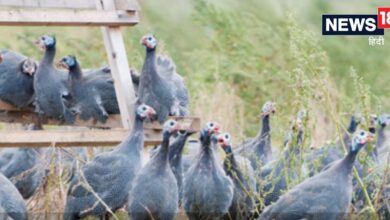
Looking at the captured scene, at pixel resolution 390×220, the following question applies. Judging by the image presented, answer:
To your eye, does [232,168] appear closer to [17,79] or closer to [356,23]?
[17,79]

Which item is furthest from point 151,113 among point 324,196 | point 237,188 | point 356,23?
point 356,23

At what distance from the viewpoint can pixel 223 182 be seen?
8.67 meters

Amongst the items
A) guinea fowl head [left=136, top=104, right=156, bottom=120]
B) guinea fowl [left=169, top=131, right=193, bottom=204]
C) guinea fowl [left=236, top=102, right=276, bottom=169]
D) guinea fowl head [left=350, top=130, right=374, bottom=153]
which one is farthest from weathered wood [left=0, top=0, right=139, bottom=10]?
guinea fowl head [left=350, top=130, right=374, bottom=153]

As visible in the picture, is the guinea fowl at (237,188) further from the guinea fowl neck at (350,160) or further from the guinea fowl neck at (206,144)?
the guinea fowl neck at (350,160)

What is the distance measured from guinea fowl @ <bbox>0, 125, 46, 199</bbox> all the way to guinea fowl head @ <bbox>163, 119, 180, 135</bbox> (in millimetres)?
1740

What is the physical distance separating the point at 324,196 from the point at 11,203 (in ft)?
6.40

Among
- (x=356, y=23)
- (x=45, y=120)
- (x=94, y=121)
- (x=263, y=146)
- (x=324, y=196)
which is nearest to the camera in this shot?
(x=324, y=196)

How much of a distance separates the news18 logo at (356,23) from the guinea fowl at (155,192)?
4230 mm

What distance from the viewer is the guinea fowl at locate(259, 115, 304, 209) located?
26.8ft

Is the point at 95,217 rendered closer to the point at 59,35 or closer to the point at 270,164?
the point at 270,164

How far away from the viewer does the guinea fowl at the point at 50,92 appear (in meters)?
9.47

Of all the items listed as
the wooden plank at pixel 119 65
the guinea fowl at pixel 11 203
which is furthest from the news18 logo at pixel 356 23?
the guinea fowl at pixel 11 203

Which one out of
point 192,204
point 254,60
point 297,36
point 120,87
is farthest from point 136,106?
point 254,60

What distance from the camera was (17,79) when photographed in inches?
390
